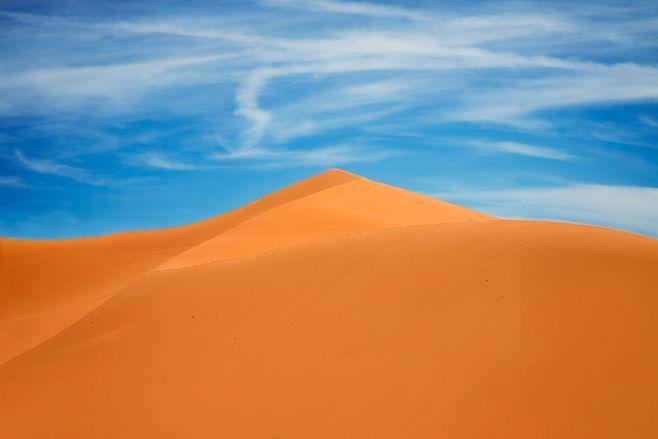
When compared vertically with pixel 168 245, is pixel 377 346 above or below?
below

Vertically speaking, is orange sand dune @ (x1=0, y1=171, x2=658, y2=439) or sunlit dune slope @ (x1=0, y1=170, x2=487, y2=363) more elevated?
sunlit dune slope @ (x1=0, y1=170, x2=487, y2=363)

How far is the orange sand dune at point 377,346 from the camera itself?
8.47m

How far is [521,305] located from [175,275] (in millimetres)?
8720

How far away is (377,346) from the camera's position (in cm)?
1046

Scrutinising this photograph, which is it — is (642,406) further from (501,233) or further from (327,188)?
(327,188)

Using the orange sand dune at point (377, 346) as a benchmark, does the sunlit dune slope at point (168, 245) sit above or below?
above

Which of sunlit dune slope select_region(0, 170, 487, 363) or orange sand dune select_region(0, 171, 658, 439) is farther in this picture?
sunlit dune slope select_region(0, 170, 487, 363)

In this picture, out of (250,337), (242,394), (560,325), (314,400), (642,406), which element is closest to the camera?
(642,406)

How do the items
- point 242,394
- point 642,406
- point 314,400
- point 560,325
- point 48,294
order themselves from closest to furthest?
point 642,406 → point 560,325 → point 314,400 → point 242,394 → point 48,294

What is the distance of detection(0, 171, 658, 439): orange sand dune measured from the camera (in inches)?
333

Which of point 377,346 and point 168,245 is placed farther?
point 168,245

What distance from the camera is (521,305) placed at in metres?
9.93

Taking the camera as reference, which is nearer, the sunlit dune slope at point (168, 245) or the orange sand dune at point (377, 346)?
the orange sand dune at point (377, 346)

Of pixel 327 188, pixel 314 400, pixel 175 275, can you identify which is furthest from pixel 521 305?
pixel 327 188
